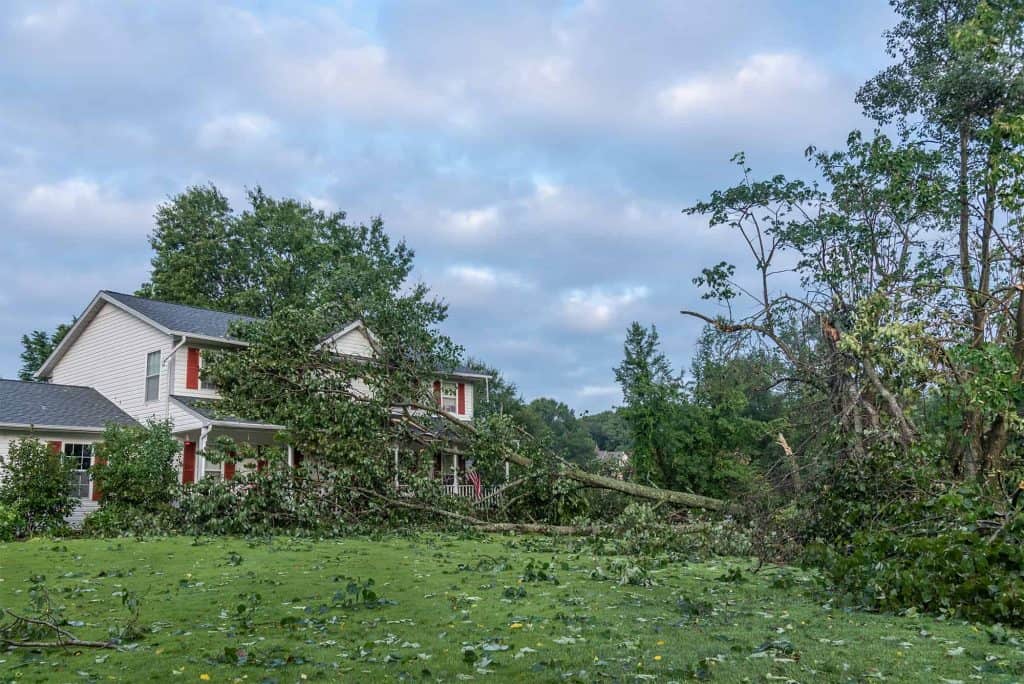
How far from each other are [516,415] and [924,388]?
3049 cm

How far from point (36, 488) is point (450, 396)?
1122cm

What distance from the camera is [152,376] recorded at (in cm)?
1923

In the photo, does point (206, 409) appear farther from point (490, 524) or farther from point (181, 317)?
point (490, 524)

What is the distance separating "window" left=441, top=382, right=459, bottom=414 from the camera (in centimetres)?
2305

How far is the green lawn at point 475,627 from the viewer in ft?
14.1

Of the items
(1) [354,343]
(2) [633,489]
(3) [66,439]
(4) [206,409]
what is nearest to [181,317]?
(4) [206,409]

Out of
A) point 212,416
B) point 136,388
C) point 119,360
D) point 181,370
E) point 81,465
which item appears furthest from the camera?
point 119,360

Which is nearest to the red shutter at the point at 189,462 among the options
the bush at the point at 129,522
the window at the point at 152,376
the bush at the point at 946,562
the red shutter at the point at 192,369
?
the red shutter at the point at 192,369

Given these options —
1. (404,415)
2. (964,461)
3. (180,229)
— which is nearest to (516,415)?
(180,229)

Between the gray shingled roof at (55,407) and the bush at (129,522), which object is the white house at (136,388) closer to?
the gray shingled roof at (55,407)

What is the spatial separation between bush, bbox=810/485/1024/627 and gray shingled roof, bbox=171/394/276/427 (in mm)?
12838

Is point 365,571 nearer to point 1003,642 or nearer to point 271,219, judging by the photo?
point 1003,642

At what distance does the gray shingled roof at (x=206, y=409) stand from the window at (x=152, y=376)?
2.84 feet

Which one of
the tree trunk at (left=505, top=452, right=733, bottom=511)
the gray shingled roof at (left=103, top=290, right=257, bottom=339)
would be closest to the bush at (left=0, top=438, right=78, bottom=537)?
the gray shingled roof at (left=103, top=290, right=257, bottom=339)
